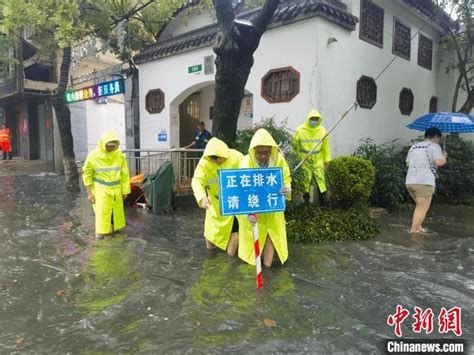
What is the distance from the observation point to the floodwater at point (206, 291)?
126 inches

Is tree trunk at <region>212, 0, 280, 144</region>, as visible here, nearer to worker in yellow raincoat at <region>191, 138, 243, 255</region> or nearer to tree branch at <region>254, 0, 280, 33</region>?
tree branch at <region>254, 0, 280, 33</region>

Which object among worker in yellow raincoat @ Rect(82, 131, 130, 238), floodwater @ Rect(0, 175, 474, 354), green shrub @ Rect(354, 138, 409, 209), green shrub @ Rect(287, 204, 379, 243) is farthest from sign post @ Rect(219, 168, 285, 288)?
green shrub @ Rect(354, 138, 409, 209)

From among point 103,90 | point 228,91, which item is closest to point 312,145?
point 228,91

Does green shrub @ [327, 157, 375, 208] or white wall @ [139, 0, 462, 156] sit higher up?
white wall @ [139, 0, 462, 156]

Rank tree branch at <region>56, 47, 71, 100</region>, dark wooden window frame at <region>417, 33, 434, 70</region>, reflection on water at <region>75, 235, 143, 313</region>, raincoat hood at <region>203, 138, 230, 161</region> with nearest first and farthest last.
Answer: reflection on water at <region>75, 235, 143, 313</region> → raincoat hood at <region>203, 138, 230, 161</region> → tree branch at <region>56, 47, 71, 100</region> → dark wooden window frame at <region>417, 33, 434, 70</region>

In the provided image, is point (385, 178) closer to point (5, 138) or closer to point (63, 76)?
point (63, 76)

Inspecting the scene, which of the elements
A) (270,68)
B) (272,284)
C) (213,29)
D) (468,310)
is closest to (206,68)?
(213,29)

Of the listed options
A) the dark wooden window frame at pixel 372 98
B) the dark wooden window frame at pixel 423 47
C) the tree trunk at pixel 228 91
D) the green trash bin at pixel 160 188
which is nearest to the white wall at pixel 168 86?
the green trash bin at pixel 160 188

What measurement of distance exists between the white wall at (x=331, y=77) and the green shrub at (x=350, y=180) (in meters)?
1.14

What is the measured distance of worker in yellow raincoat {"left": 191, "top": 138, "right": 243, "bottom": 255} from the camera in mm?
4880

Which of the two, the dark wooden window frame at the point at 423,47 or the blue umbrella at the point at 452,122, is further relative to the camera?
the dark wooden window frame at the point at 423,47

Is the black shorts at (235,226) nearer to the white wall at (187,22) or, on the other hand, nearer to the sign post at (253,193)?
the sign post at (253,193)

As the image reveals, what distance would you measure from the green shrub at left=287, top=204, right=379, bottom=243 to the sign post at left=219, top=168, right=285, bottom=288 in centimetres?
192

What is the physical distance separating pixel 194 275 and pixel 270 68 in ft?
17.5
